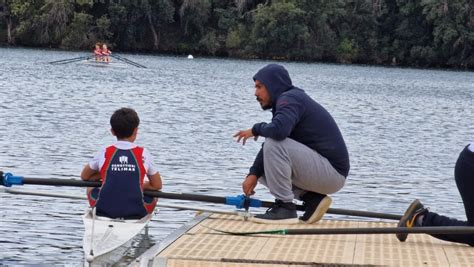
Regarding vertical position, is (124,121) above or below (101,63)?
above

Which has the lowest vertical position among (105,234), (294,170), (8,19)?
(8,19)

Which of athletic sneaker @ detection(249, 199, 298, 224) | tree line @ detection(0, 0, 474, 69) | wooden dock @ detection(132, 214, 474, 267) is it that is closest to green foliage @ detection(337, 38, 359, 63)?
tree line @ detection(0, 0, 474, 69)

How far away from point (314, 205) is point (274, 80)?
4.16 ft

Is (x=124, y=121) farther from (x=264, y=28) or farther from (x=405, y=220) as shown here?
(x=264, y=28)

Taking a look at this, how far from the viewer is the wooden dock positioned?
871 centimetres

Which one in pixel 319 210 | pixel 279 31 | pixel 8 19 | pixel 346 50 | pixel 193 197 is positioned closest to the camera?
pixel 319 210

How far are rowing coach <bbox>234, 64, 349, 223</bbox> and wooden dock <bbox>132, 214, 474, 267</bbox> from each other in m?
0.29

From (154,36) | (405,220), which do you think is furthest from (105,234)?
(154,36)

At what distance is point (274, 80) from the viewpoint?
10648 millimetres

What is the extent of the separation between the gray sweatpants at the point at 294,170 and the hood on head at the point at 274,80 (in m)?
0.51

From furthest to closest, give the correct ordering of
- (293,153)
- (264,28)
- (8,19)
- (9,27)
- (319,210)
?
(264,28) < (8,19) < (9,27) < (319,210) < (293,153)

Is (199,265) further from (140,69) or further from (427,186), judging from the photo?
(140,69)

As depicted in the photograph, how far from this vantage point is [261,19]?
334 ft

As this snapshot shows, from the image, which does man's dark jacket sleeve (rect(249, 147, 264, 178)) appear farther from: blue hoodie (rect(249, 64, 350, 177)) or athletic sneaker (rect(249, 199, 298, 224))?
athletic sneaker (rect(249, 199, 298, 224))
